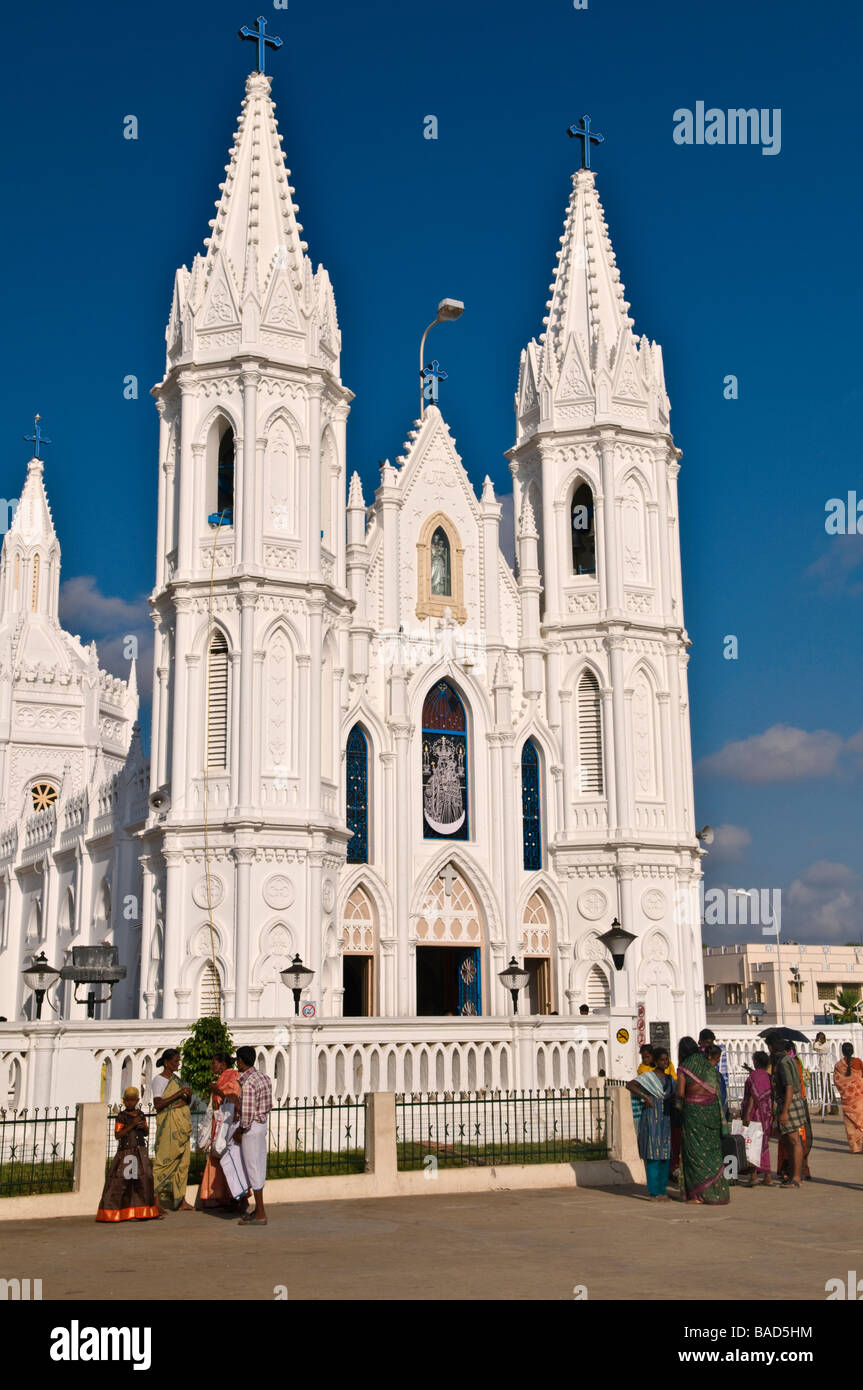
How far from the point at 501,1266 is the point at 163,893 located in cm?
2096

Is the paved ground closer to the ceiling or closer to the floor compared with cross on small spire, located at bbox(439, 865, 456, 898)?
closer to the floor

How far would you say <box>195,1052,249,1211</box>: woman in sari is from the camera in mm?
14922

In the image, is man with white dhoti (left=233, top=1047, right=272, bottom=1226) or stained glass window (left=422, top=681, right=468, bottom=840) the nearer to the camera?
man with white dhoti (left=233, top=1047, right=272, bottom=1226)

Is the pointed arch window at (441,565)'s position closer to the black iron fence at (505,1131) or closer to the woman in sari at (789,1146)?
the black iron fence at (505,1131)

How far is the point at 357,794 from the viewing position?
116ft

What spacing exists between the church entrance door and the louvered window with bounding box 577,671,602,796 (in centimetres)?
501

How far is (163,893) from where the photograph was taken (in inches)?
1262

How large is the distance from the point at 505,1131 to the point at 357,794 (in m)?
16.2

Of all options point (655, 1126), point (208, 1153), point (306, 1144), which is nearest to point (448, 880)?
point (306, 1144)

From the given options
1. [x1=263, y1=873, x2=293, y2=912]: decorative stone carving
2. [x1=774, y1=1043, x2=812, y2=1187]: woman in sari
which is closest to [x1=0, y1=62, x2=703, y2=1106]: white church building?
[x1=263, y1=873, x2=293, y2=912]: decorative stone carving

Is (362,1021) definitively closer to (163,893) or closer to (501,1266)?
(163,893)

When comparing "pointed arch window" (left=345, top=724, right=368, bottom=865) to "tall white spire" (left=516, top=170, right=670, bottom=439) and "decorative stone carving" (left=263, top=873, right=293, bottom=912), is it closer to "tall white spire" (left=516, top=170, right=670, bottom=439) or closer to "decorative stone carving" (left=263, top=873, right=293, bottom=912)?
"decorative stone carving" (left=263, top=873, right=293, bottom=912)
